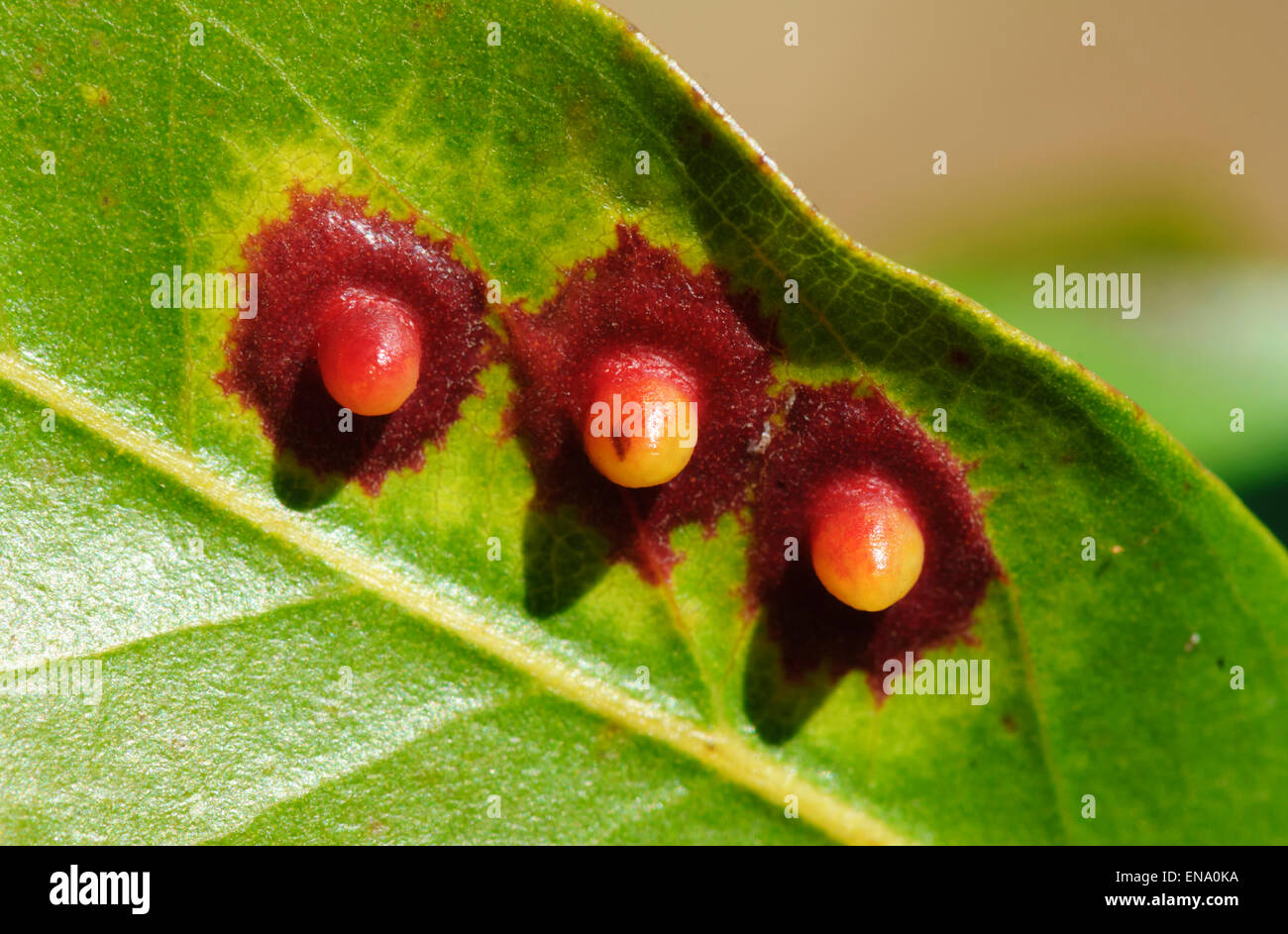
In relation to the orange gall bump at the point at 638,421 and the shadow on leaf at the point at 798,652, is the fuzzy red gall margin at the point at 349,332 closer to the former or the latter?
the orange gall bump at the point at 638,421

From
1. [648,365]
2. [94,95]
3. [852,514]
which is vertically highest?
[94,95]

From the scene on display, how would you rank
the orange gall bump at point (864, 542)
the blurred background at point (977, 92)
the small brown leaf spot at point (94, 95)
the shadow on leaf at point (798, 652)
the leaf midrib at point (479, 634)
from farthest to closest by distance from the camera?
the blurred background at point (977, 92) → the shadow on leaf at point (798, 652) → the orange gall bump at point (864, 542) → the leaf midrib at point (479, 634) → the small brown leaf spot at point (94, 95)

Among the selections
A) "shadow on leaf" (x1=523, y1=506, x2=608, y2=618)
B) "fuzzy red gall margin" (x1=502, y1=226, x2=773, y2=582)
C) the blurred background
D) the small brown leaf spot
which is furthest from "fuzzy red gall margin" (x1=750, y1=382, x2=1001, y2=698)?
the blurred background

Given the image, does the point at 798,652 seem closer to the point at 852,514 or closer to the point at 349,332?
the point at 852,514

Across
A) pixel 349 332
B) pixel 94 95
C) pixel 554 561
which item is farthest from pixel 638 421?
pixel 94 95

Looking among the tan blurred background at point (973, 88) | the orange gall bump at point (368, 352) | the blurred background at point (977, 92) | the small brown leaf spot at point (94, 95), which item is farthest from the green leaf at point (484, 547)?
the tan blurred background at point (973, 88)
